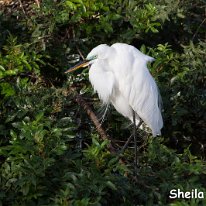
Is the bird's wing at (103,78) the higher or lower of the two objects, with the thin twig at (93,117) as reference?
higher

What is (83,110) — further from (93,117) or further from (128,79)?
(128,79)

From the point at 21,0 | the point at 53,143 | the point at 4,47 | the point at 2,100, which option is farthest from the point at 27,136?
the point at 21,0

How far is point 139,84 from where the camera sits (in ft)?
9.26

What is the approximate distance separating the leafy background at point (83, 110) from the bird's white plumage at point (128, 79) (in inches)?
6.6

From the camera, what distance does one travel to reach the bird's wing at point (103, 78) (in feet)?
9.38

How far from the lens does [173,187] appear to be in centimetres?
238

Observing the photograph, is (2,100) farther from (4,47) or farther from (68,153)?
(68,153)

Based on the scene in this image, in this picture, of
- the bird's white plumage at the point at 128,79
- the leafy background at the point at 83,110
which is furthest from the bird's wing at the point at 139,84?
the leafy background at the point at 83,110

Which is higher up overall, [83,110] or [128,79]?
[128,79]

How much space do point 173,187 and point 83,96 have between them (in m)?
0.98

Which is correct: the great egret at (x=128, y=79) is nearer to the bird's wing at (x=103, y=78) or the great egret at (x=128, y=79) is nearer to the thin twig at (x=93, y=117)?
the bird's wing at (x=103, y=78)

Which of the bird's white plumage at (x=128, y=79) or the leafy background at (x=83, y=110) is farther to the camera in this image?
the bird's white plumage at (x=128, y=79)

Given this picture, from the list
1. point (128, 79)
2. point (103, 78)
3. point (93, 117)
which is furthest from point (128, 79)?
point (93, 117)

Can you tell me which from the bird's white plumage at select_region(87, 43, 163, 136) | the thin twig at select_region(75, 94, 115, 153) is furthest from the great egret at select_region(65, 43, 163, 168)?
the thin twig at select_region(75, 94, 115, 153)
